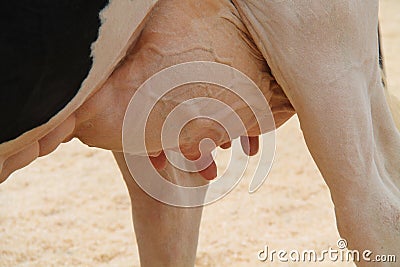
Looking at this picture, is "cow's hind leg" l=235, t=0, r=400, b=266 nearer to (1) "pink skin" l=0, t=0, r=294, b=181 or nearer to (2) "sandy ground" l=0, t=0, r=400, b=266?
(1) "pink skin" l=0, t=0, r=294, b=181

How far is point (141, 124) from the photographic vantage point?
1.17 meters

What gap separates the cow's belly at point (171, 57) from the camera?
1.12 metres

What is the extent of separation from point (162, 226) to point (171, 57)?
0.49 m

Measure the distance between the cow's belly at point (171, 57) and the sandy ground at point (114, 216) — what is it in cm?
91

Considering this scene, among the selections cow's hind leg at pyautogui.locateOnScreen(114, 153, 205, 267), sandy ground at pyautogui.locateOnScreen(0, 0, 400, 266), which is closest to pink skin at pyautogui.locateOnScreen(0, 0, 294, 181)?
cow's hind leg at pyautogui.locateOnScreen(114, 153, 205, 267)

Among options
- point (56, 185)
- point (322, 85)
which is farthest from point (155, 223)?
point (56, 185)

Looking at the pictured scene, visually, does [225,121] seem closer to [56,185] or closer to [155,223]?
[155,223]

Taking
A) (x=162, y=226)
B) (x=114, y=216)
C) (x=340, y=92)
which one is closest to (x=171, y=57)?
(x=340, y=92)

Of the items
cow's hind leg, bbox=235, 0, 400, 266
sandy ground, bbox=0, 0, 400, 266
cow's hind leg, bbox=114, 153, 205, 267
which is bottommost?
sandy ground, bbox=0, 0, 400, 266

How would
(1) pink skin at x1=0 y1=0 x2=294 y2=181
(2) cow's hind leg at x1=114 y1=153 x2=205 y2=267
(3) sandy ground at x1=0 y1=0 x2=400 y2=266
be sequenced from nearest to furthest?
1. (1) pink skin at x1=0 y1=0 x2=294 y2=181
2. (2) cow's hind leg at x1=114 y1=153 x2=205 y2=267
3. (3) sandy ground at x1=0 y1=0 x2=400 y2=266

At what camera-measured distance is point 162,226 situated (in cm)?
154

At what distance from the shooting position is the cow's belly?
1.12 m

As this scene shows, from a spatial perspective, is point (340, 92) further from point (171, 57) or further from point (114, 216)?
point (114, 216)

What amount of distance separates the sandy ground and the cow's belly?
912 millimetres
